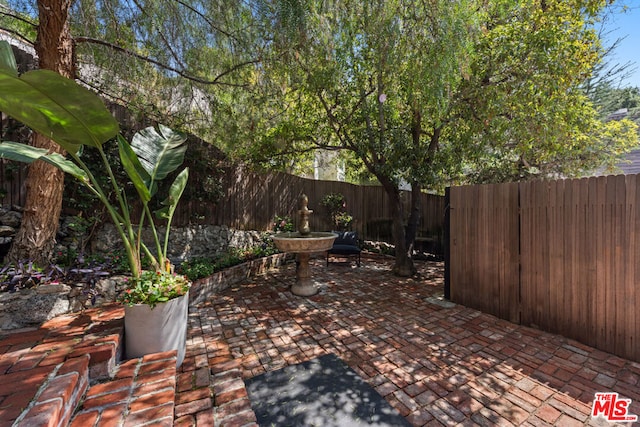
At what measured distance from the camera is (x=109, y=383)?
2090 mm

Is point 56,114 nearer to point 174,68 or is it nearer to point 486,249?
point 174,68

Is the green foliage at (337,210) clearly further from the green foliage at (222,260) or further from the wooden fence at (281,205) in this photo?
the green foliage at (222,260)

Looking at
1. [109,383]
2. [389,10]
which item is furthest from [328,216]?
[109,383]

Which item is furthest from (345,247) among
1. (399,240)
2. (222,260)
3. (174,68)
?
(174,68)

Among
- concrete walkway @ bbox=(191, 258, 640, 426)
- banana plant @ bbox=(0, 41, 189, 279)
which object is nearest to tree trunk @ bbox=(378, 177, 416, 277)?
concrete walkway @ bbox=(191, 258, 640, 426)

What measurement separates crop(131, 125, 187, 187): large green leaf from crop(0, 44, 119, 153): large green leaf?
2.83ft

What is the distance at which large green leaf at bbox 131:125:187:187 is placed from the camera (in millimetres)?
3271

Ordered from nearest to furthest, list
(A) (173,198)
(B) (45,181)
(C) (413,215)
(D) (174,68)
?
(A) (173,198) < (B) (45,181) < (D) (174,68) < (C) (413,215)

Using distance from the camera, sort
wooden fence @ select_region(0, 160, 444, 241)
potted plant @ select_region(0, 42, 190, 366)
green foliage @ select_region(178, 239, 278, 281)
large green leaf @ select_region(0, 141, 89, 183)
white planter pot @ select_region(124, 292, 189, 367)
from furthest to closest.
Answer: wooden fence @ select_region(0, 160, 444, 241) < green foliage @ select_region(178, 239, 278, 281) < white planter pot @ select_region(124, 292, 189, 367) < large green leaf @ select_region(0, 141, 89, 183) < potted plant @ select_region(0, 42, 190, 366)

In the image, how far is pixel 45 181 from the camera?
333 centimetres

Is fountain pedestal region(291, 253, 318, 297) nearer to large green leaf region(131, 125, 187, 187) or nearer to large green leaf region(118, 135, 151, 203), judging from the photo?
large green leaf region(131, 125, 187, 187)

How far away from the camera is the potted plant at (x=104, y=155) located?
1.88 meters

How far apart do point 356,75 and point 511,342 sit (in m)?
5.39

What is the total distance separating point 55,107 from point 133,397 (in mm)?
2222
